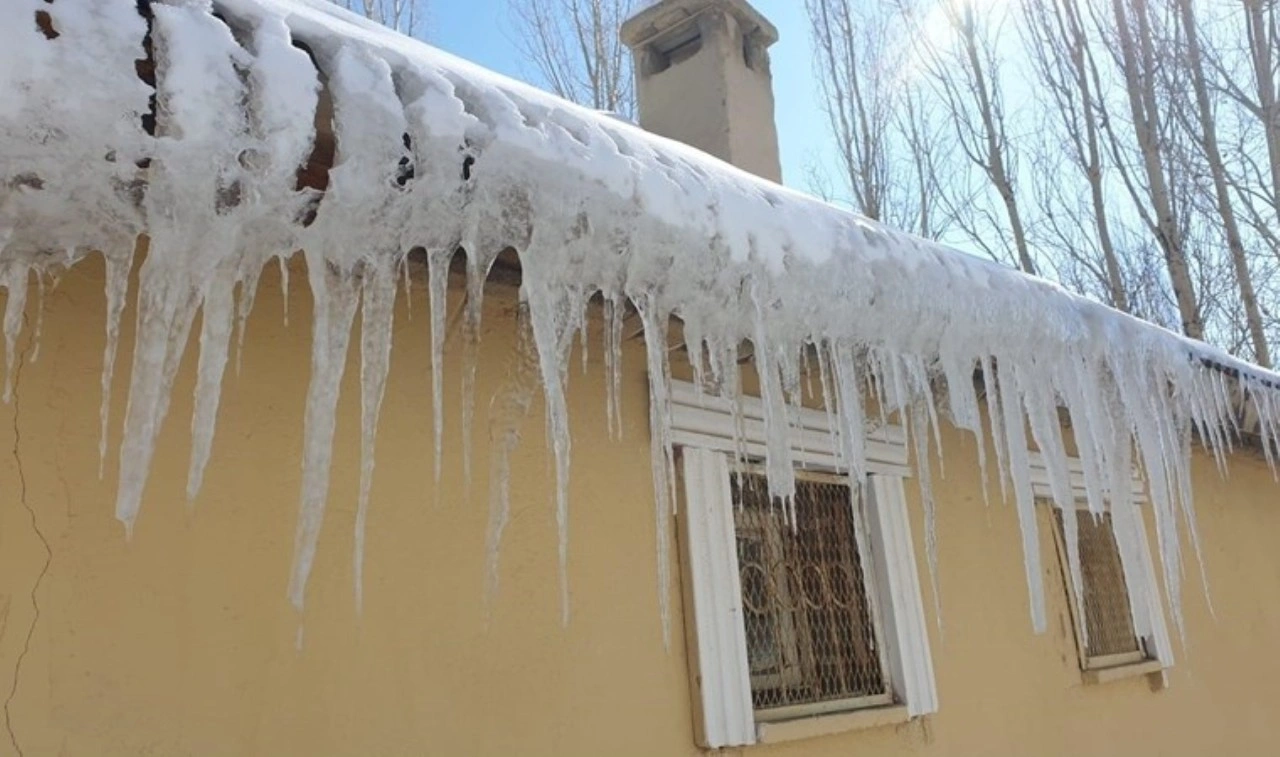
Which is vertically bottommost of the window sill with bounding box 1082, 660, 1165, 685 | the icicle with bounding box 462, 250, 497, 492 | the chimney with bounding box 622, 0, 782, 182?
the window sill with bounding box 1082, 660, 1165, 685

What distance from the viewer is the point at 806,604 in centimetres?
315

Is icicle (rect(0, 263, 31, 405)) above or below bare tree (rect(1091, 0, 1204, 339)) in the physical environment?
below

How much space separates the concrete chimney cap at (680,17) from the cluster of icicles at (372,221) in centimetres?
320

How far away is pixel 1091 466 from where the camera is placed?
125 inches

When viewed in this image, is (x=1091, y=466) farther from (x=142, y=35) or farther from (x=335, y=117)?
(x=142, y=35)

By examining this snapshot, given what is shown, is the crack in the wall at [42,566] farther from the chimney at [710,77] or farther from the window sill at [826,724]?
the chimney at [710,77]

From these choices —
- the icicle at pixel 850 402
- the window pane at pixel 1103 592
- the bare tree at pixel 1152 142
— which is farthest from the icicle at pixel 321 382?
the bare tree at pixel 1152 142

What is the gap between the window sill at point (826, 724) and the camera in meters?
2.73

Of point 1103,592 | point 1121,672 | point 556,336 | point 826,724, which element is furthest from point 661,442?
point 1103,592

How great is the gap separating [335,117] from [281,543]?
39.2 inches

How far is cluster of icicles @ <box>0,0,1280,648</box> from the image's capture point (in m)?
1.26

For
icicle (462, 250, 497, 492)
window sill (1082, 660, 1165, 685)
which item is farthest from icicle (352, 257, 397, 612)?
window sill (1082, 660, 1165, 685)

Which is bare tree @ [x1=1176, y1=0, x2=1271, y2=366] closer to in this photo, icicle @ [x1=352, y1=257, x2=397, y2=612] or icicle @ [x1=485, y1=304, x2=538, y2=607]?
icicle @ [x1=485, y1=304, x2=538, y2=607]

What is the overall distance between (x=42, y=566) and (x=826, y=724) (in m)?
2.07
